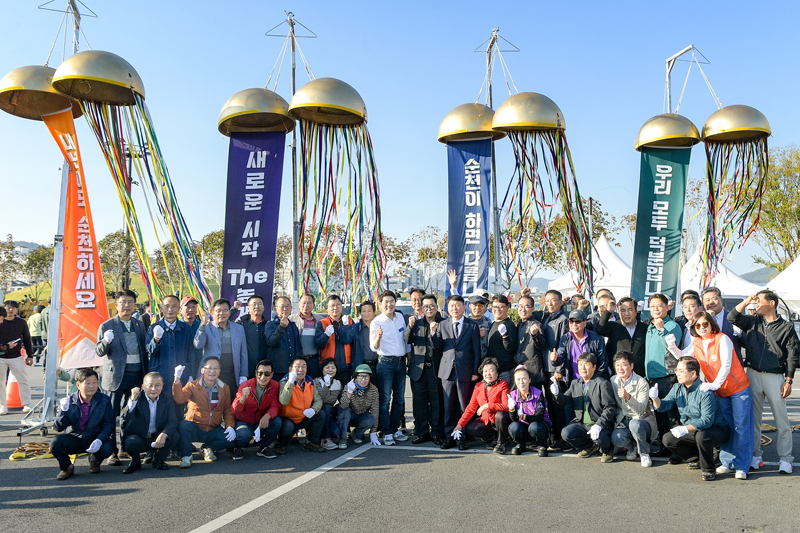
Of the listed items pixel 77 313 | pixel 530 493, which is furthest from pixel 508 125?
pixel 77 313

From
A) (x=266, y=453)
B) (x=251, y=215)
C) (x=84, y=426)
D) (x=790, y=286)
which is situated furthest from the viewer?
(x=790, y=286)

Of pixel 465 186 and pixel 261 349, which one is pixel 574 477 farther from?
pixel 465 186

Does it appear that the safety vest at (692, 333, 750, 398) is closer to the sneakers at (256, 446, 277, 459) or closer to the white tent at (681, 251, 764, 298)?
the sneakers at (256, 446, 277, 459)

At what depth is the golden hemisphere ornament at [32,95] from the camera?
23.6 ft

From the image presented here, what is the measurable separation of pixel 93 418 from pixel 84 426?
0.10 metres

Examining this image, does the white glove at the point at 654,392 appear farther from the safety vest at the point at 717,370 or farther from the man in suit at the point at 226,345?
the man in suit at the point at 226,345

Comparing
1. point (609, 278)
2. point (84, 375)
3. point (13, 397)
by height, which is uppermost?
point (609, 278)

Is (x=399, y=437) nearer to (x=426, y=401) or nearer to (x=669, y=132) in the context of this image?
(x=426, y=401)

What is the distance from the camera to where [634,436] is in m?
5.78

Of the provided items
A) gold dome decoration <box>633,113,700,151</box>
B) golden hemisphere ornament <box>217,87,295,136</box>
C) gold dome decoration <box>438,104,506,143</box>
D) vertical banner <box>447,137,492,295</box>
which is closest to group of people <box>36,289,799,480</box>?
vertical banner <box>447,137,492,295</box>

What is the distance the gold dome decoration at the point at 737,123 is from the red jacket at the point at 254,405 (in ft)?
23.5

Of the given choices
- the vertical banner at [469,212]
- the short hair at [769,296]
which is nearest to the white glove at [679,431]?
the short hair at [769,296]

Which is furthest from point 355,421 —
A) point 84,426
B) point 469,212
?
point 469,212

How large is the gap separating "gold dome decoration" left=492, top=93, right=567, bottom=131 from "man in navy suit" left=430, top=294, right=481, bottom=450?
3.14 m
